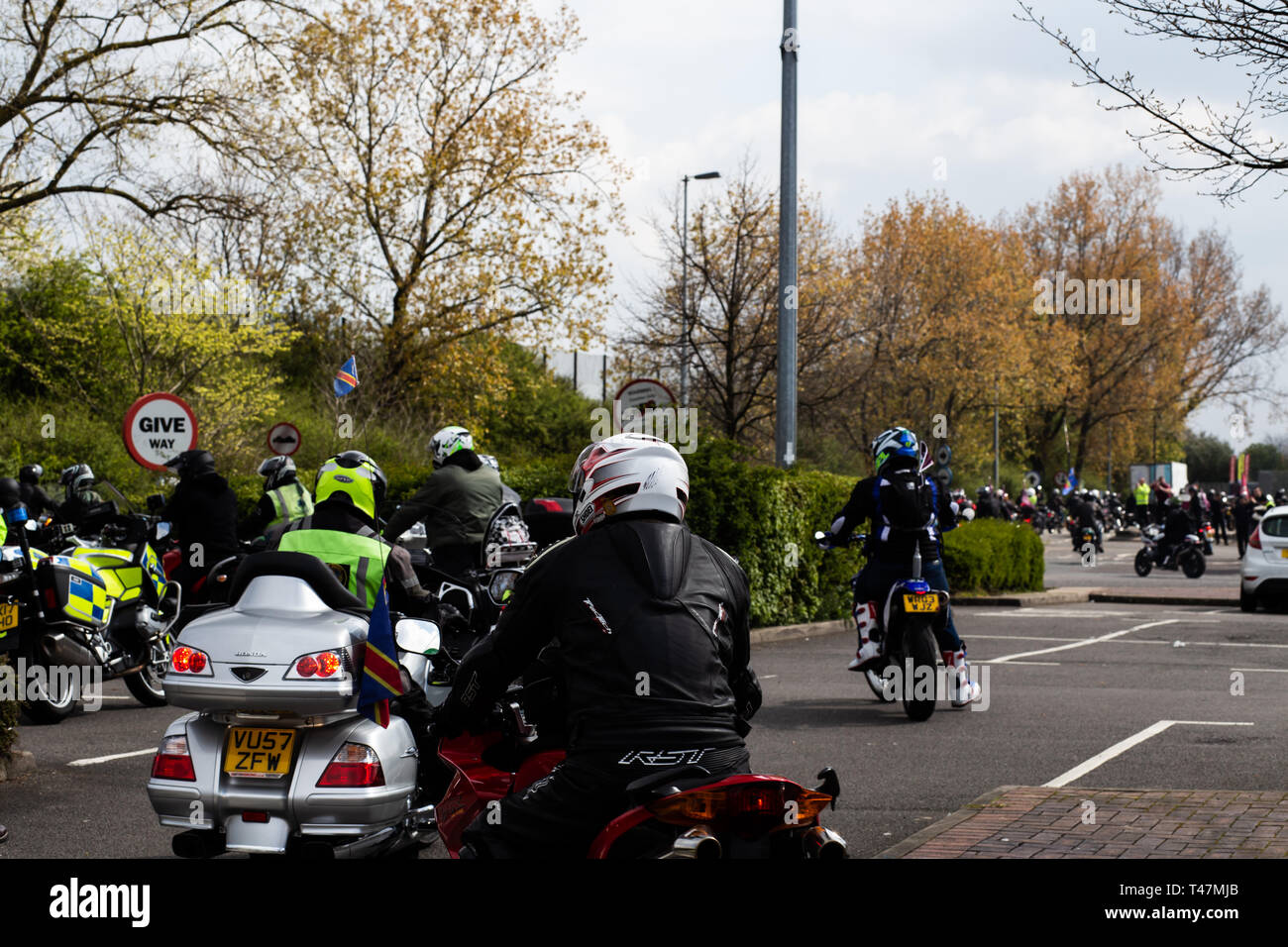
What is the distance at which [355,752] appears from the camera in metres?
5.41

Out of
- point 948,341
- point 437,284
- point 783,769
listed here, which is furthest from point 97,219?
point 948,341

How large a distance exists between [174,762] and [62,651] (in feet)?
16.6

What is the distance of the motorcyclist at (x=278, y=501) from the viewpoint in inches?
482

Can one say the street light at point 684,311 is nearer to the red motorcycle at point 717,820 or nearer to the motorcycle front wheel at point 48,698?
the motorcycle front wheel at point 48,698

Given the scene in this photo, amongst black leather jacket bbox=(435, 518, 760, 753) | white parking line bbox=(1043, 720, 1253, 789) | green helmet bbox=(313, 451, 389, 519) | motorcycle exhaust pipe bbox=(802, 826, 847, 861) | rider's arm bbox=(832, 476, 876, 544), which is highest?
green helmet bbox=(313, 451, 389, 519)

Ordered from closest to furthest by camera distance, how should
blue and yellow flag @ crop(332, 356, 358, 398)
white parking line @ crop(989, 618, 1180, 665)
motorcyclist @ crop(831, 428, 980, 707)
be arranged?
motorcyclist @ crop(831, 428, 980, 707) < white parking line @ crop(989, 618, 1180, 665) < blue and yellow flag @ crop(332, 356, 358, 398)

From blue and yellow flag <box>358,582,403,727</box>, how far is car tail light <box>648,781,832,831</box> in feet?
7.22

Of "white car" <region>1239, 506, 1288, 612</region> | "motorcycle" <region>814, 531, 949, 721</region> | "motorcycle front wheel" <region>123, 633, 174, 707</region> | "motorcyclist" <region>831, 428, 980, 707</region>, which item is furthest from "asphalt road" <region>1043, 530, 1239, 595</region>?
"motorcycle front wheel" <region>123, 633, 174, 707</region>

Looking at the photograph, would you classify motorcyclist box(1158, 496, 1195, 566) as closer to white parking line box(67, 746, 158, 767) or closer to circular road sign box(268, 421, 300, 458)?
circular road sign box(268, 421, 300, 458)

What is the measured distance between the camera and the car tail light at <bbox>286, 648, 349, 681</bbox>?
5355 millimetres

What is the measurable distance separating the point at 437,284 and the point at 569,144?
4.46 metres

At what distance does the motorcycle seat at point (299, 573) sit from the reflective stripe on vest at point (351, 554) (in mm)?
465

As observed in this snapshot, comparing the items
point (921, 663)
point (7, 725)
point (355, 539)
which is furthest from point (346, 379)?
point (355, 539)
